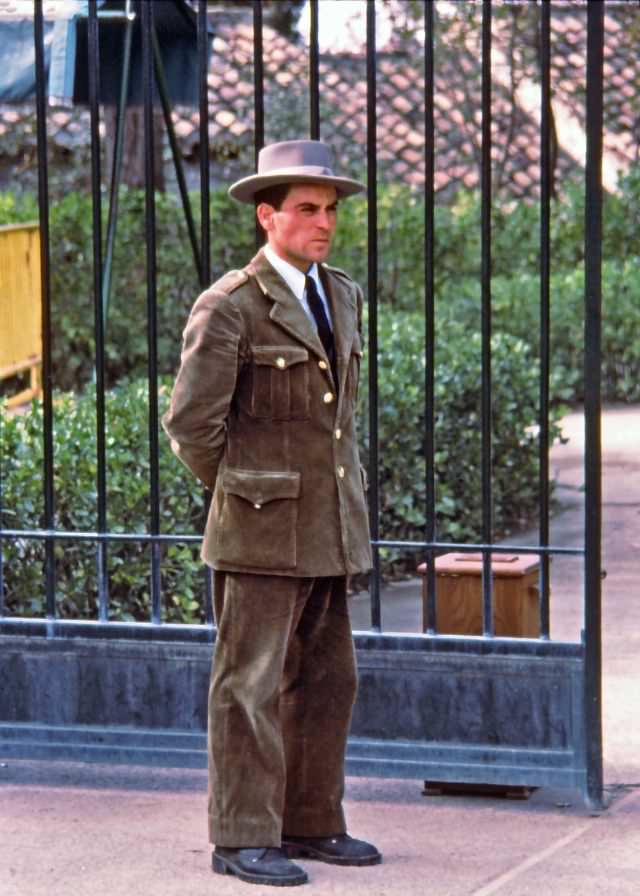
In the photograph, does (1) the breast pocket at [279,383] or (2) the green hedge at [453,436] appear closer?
(1) the breast pocket at [279,383]

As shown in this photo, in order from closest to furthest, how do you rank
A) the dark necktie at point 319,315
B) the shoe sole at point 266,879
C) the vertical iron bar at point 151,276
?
1. the shoe sole at point 266,879
2. the dark necktie at point 319,315
3. the vertical iron bar at point 151,276

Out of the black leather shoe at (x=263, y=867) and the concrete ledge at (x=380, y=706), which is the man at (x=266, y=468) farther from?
the concrete ledge at (x=380, y=706)

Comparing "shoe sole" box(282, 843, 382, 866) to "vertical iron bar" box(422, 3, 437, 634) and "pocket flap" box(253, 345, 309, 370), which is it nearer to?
"vertical iron bar" box(422, 3, 437, 634)

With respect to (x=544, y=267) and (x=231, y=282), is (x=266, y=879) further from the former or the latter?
(x=544, y=267)

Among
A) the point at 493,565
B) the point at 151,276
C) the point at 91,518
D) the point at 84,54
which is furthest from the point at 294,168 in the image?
the point at 84,54

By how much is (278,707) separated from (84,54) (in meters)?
6.13

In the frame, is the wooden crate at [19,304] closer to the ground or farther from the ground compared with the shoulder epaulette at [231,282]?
farther from the ground

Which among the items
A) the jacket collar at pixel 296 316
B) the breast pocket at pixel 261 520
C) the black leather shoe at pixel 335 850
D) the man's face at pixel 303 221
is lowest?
the black leather shoe at pixel 335 850

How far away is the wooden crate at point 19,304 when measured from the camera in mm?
12320

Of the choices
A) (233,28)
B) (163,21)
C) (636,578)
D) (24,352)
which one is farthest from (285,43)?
(636,578)

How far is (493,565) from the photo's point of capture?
541 centimetres

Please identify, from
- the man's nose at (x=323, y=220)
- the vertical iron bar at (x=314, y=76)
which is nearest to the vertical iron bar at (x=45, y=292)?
the vertical iron bar at (x=314, y=76)

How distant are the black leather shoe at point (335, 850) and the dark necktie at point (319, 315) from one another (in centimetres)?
124

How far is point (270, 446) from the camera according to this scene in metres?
4.55
